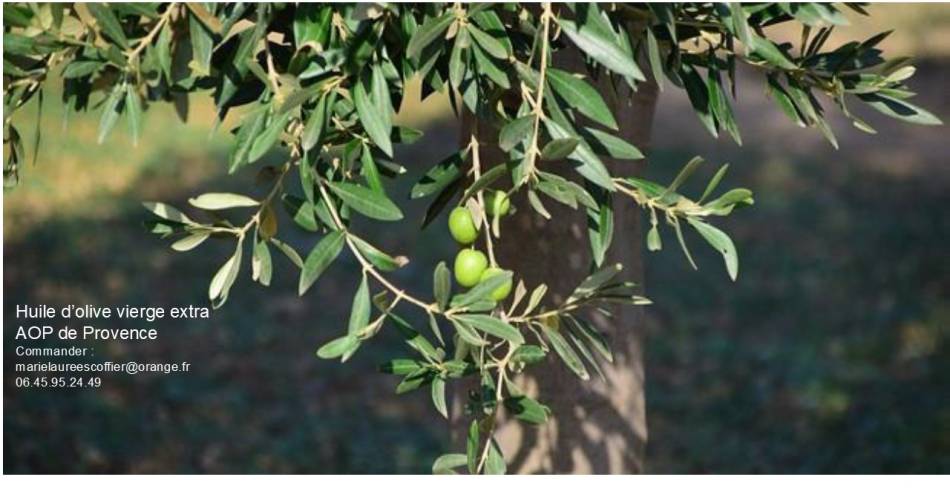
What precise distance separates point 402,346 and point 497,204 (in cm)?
458

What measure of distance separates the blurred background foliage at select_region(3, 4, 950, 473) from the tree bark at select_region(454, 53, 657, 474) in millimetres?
2366

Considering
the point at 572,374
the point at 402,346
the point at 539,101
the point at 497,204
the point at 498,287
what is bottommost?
the point at 402,346

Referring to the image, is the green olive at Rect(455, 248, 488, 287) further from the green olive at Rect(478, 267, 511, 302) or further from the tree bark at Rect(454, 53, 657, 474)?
the tree bark at Rect(454, 53, 657, 474)

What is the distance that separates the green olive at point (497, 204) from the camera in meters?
1.83

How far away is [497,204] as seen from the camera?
1.83 metres

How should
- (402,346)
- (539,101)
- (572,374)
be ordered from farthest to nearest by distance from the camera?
(402,346) → (572,374) → (539,101)

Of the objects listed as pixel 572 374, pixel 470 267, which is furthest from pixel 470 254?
pixel 572 374

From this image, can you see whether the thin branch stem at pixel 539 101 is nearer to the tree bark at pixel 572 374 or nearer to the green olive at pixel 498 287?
the green olive at pixel 498 287

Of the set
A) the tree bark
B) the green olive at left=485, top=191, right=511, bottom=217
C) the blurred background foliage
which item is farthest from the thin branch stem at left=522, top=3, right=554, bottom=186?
the blurred background foliage

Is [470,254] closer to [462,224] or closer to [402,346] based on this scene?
[462,224]

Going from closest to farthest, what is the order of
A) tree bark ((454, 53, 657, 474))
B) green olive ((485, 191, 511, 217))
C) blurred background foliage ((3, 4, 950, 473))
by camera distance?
1. green olive ((485, 191, 511, 217))
2. tree bark ((454, 53, 657, 474))
3. blurred background foliage ((3, 4, 950, 473))

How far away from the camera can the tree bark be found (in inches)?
103

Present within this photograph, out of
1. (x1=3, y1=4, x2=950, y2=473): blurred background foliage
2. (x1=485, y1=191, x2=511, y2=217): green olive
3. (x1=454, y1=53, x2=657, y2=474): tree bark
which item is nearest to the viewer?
(x1=485, y1=191, x2=511, y2=217): green olive

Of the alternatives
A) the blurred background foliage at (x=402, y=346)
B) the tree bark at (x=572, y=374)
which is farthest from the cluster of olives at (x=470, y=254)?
the blurred background foliage at (x=402, y=346)
